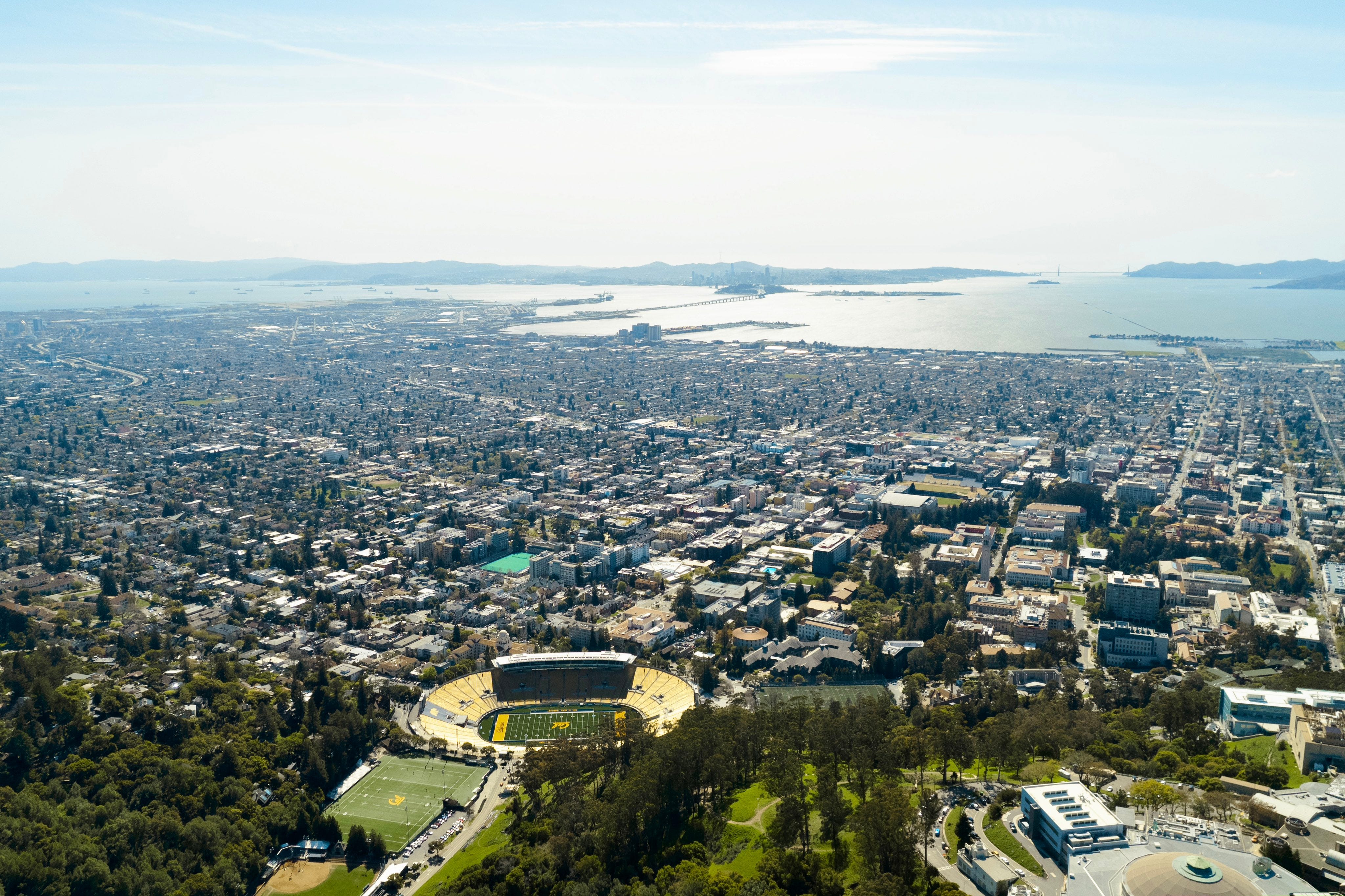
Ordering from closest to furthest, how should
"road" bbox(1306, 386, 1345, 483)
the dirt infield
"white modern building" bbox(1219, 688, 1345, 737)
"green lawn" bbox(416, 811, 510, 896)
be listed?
"green lawn" bbox(416, 811, 510, 896) → the dirt infield → "white modern building" bbox(1219, 688, 1345, 737) → "road" bbox(1306, 386, 1345, 483)

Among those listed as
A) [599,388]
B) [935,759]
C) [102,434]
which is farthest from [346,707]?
[599,388]

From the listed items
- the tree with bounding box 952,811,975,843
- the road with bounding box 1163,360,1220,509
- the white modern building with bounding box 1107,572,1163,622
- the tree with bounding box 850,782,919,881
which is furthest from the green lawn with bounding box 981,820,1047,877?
the road with bounding box 1163,360,1220,509

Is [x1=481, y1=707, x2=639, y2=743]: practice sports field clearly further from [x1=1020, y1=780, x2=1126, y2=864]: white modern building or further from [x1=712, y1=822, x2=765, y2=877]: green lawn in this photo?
[x1=1020, y1=780, x2=1126, y2=864]: white modern building

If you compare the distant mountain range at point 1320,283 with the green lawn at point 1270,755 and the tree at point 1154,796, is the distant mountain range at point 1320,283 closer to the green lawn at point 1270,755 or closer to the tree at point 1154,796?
the green lawn at point 1270,755

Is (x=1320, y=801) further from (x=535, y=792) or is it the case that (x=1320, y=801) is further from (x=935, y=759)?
(x=535, y=792)

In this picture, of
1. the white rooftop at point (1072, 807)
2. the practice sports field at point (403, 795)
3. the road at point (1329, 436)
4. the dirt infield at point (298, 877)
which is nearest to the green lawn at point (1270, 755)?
the white rooftop at point (1072, 807)

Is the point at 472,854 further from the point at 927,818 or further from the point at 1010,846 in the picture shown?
the point at 1010,846
